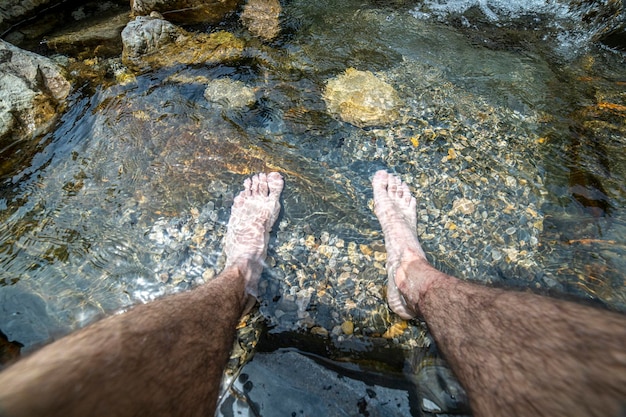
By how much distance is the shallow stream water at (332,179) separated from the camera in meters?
2.42

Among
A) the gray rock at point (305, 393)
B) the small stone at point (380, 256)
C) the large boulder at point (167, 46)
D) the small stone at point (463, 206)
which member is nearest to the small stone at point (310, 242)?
the small stone at point (380, 256)

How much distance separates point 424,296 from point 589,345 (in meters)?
0.96

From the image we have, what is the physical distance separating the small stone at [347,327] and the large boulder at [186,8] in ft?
13.9

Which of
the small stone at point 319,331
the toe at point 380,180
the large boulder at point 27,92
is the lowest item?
the small stone at point 319,331

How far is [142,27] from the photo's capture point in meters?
4.01

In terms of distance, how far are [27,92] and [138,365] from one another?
11.9 feet

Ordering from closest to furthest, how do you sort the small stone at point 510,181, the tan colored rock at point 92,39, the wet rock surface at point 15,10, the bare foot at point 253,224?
the bare foot at point 253,224 < the small stone at point 510,181 < the tan colored rock at point 92,39 < the wet rock surface at point 15,10

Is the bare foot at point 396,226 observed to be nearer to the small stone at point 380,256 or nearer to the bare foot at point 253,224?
the small stone at point 380,256

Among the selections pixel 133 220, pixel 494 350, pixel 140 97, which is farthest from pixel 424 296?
pixel 140 97

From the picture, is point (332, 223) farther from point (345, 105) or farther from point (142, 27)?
point (142, 27)

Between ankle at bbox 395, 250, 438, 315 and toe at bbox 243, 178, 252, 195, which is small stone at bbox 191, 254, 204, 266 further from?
ankle at bbox 395, 250, 438, 315

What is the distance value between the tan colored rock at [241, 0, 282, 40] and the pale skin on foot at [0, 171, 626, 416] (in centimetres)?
328

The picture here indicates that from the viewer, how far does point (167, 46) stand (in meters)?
4.05

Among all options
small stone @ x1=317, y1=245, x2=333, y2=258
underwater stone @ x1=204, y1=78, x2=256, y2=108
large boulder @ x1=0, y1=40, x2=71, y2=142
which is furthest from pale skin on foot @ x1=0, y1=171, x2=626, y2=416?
large boulder @ x1=0, y1=40, x2=71, y2=142
